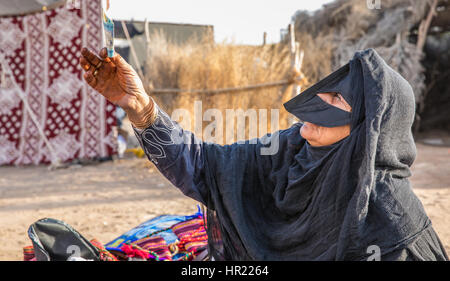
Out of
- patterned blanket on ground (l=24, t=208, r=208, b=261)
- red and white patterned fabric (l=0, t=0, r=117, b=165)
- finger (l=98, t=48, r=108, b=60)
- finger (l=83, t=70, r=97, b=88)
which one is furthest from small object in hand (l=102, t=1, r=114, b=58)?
red and white patterned fabric (l=0, t=0, r=117, b=165)

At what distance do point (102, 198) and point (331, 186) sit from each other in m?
3.54

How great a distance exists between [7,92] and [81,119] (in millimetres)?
1571

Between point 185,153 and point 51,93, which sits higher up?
point 51,93

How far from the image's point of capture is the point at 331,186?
1574 millimetres

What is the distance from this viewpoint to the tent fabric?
4.80 feet

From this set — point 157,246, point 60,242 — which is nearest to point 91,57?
point 60,242

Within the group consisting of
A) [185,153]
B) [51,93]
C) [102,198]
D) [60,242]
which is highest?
[51,93]

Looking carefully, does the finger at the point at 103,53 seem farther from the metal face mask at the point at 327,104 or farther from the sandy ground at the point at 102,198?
the sandy ground at the point at 102,198

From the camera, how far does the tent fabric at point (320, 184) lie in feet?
4.80

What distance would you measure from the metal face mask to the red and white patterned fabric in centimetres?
534

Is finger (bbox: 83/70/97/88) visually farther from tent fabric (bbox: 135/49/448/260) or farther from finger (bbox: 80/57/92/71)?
tent fabric (bbox: 135/49/448/260)

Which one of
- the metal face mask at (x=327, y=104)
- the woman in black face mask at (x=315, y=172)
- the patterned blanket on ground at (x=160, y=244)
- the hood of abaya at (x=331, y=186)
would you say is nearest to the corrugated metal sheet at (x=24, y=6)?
the patterned blanket on ground at (x=160, y=244)

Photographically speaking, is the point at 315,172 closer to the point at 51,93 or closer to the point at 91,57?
the point at 91,57

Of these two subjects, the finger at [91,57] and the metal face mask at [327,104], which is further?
the metal face mask at [327,104]
